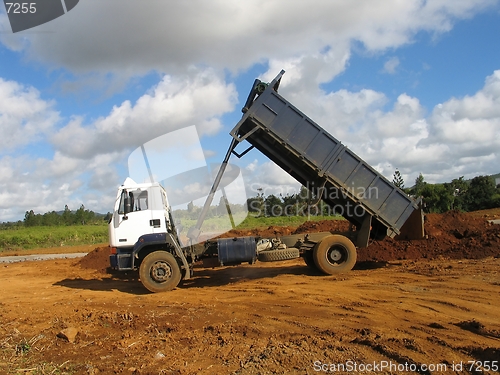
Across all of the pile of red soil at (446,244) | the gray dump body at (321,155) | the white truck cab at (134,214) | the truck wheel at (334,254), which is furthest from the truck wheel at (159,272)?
the truck wheel at (334,254)

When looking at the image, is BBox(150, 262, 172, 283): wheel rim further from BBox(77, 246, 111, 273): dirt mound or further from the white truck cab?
BBox(77, 246, 111, 273): dirt mound

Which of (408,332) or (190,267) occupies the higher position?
(190,267)

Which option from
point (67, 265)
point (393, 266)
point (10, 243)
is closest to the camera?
point (393, 266)

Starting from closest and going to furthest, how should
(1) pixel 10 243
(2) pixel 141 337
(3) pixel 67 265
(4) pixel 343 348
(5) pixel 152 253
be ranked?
(4) pixel 343 348 < (2) pixel 141 337 < (5) pixel 152 253 < (3) pixel 67 265 < (1) pixel 10 243

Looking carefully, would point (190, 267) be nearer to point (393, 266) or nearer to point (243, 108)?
point (243, 108)

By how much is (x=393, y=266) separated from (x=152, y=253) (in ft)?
21.1

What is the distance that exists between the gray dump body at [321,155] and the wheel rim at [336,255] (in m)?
0.89

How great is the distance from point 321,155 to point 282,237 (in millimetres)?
2284

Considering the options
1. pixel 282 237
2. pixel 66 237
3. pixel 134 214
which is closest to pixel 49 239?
pixel 66 237

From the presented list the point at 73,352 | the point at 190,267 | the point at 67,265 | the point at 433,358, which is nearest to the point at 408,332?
the point at 433,358

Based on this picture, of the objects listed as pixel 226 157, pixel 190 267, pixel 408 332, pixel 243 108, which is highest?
pixel 243 108

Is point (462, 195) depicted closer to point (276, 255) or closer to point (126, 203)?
point (276, 255)

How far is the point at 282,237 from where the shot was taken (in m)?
10.2

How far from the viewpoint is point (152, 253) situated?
9.31 m
